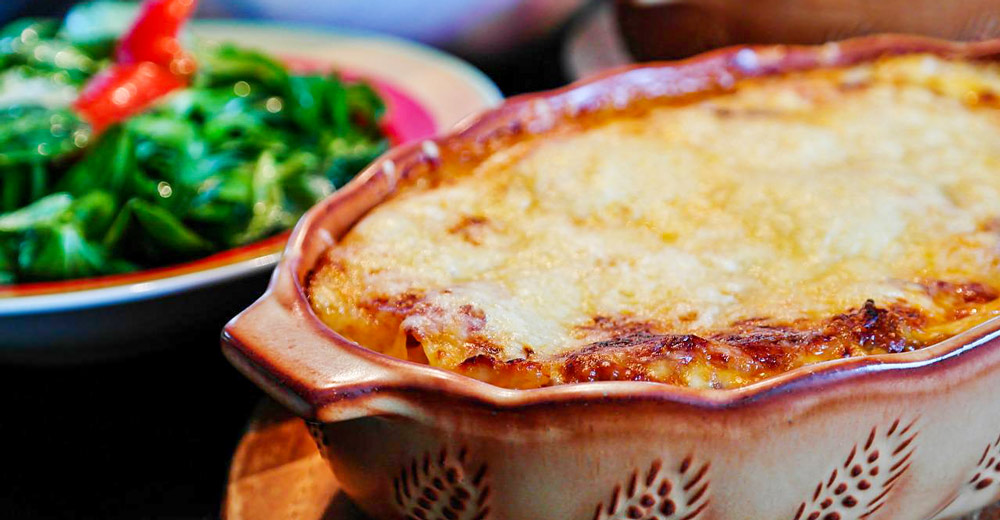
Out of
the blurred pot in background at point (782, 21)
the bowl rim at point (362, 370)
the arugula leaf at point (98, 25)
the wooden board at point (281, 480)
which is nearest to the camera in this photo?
the bowl rim at point (362, 370)

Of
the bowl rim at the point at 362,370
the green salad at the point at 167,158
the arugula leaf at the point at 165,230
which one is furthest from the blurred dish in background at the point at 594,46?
the bowl rim at the point at 362,370

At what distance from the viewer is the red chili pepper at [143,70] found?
6.31 ft

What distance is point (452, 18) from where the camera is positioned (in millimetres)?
2436

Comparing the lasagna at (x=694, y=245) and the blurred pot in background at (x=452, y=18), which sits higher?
the lasagna at (x=694, y=245)

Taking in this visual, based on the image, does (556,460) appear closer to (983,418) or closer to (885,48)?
(983,418)

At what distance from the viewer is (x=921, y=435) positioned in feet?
2.40

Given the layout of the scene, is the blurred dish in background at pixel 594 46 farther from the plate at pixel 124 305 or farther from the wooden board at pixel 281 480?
the wooden board at pixel 281 480

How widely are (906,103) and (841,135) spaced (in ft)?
0.49

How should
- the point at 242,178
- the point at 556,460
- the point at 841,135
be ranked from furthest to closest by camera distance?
the point at 242,178, the point at 841,135, the point at 556,460

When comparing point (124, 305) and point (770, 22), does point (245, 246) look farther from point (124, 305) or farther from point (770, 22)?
point (770, 22)

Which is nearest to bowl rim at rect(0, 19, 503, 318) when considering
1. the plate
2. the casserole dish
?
the plate

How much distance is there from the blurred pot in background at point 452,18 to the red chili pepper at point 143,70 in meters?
0.59

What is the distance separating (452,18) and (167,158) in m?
1.01

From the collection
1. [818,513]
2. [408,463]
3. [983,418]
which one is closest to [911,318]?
[983,418]
